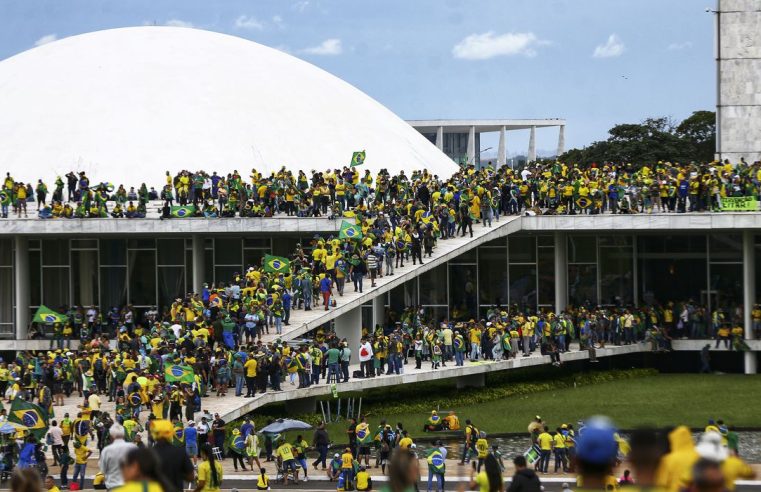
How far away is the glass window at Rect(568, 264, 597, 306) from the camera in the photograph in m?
42.3

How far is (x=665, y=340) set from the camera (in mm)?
38438

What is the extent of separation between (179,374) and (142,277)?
1634cm

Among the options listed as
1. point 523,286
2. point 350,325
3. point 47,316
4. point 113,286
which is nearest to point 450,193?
point 350,325

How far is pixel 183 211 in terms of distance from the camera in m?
39.4

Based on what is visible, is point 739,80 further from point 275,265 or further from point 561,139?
point 561,139

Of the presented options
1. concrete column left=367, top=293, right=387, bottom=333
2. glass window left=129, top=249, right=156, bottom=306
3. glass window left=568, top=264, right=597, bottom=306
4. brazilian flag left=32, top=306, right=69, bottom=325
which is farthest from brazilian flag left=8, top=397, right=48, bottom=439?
glass window left=568, top=264, right=597, bottom=306

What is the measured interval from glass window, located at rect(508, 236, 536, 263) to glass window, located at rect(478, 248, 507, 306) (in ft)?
1.01

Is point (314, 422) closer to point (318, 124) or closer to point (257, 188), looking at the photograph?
point (257, 188)

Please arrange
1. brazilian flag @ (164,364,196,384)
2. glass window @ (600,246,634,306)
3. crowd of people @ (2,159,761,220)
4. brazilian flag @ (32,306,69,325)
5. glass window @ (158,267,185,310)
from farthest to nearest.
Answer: glass window @ (158,267,185,310) < glass window @ (600,246,634,306) < crowd of people @ (2,159,761,220) < brazilian flag @ (32,306,69,325) < brazilian flag @ (164,364,196,384)

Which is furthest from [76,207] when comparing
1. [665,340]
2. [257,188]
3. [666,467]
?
[666,467]

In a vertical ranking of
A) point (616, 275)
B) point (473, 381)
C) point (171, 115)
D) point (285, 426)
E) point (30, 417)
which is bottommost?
point (473, 381)

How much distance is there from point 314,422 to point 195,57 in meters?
24.6

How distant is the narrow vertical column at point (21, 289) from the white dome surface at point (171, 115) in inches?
149

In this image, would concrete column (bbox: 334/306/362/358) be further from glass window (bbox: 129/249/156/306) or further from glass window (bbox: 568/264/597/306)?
glass window (bbox: 568/264/597/306)
